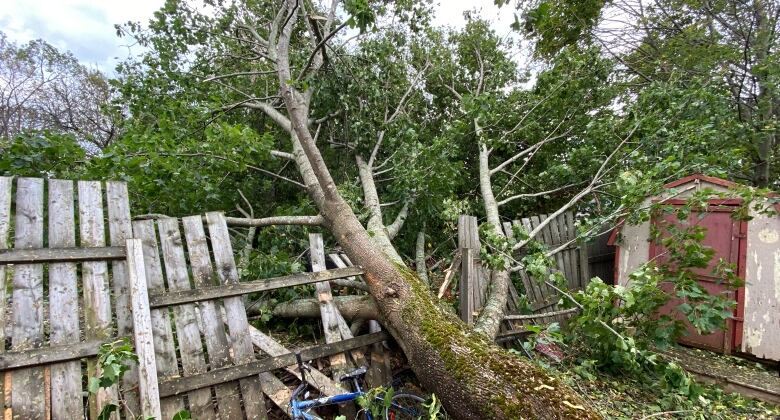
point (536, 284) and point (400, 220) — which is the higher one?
point (400, 220)

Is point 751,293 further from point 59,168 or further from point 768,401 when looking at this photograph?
point 59,168

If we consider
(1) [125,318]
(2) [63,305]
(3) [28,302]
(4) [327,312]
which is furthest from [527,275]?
(3) [28,302]

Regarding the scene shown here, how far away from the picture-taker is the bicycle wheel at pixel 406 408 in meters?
2.24

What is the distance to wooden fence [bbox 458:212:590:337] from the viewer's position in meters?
3.43

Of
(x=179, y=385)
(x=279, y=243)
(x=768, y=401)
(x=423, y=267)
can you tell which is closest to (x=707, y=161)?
(x=768, y=401)

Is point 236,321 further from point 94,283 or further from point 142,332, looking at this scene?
point 94,283

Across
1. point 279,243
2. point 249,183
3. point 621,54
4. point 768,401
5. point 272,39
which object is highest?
point 621,54

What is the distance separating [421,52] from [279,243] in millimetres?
4613

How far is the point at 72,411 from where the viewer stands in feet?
6.12

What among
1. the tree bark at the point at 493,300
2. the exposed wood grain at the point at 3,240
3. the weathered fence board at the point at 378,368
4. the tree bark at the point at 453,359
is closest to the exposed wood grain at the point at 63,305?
the exposed wood grain at the point at 3,240

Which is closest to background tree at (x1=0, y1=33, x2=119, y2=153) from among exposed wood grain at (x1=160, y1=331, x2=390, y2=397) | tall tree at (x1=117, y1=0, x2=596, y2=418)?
tall tree at (x1=117, y1=0, x2=596, y2=418)

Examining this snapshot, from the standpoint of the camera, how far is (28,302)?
1.96 metres

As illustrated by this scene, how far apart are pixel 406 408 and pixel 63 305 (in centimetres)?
216

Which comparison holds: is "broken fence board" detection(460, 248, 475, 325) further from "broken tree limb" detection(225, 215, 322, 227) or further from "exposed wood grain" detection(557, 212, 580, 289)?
"exposed wood grain" detection(557, 212, 580, 289)
